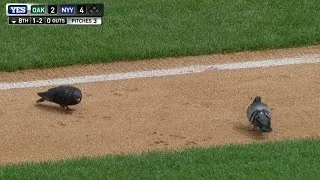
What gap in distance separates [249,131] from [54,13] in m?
5.21


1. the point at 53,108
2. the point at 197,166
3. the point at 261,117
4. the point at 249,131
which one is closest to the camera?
the point at 197,166

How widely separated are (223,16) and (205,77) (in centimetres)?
262

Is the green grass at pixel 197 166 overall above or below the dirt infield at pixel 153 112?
below

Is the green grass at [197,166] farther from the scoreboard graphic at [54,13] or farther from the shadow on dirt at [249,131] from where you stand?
the scoreboard graphic at [54,13]

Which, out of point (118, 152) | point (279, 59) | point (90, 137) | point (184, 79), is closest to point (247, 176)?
point (118, 152)

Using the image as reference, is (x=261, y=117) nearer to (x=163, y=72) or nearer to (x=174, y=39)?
(x=163, y=72)

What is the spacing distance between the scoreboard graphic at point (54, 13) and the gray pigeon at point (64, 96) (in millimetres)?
3500

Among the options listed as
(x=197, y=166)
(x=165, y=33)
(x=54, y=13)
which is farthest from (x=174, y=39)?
(x=197, y=166)

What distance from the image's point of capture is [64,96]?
336 inches

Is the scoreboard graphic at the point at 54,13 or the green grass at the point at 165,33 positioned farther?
the scoreboard graphic at the point at 54,13

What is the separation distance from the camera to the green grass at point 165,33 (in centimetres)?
1088

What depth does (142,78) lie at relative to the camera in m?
10.0

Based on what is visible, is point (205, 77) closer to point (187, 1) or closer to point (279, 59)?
point (279, 59)

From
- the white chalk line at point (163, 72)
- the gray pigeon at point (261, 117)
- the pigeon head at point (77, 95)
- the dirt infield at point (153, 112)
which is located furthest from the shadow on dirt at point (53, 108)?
the gray pigeon at point (261, 117)
